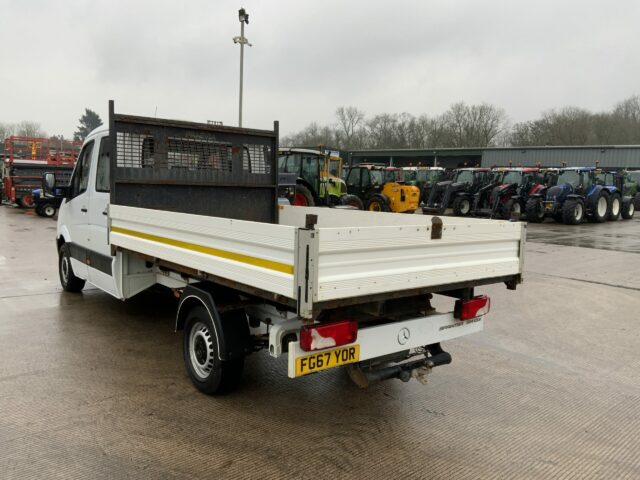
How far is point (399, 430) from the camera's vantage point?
11.8ft

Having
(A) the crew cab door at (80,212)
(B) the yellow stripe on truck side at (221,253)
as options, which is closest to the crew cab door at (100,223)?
(A) the crew cab door at (80,212)

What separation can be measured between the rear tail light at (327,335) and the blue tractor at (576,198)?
19.0 meters

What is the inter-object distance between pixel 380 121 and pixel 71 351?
75.0 meters

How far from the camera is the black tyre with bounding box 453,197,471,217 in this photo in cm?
2248

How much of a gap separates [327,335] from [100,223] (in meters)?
3.66

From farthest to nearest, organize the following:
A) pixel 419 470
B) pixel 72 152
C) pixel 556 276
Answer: pixel 72 152, pixel 556 276, pixel 419 470

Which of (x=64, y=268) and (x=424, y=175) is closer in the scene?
(x=64, y=268)

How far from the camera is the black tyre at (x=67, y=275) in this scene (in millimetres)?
7171

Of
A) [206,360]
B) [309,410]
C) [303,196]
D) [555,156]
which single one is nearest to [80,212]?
[206,360]

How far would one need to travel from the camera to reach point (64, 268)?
7.41 metres

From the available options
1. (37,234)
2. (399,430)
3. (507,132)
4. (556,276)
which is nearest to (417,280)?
(399,430)

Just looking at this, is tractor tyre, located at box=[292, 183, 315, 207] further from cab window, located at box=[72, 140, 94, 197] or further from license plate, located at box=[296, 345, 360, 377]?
license plate, located at box=[296, 345, 360, 377]

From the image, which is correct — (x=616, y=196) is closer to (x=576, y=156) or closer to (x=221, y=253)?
(x=576, y=156)

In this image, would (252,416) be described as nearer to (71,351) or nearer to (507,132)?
(71,351)
